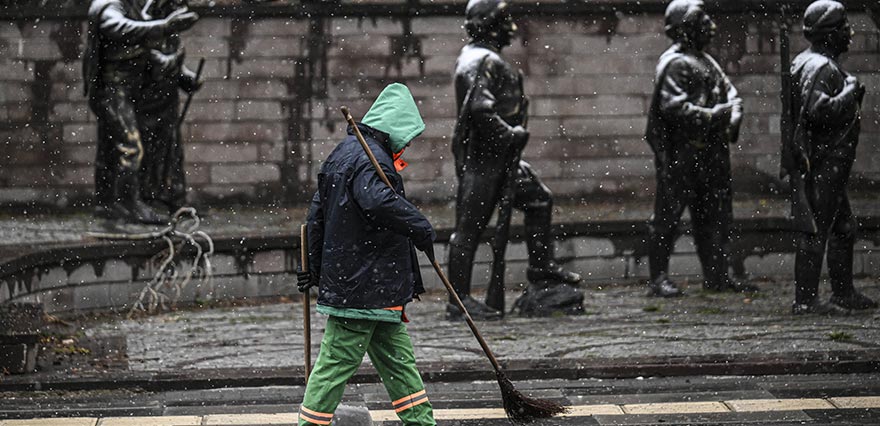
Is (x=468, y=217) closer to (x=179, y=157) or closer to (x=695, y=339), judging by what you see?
(x=695, y=339)

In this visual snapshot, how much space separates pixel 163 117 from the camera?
14.0 m

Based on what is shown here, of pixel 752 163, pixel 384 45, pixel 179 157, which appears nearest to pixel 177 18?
pixel 179 157

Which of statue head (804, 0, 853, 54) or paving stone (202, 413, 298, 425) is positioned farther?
statue head (804, 0, 853, 54)

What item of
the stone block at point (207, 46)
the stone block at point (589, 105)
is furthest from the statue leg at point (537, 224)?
the stone block at point (207, 46)

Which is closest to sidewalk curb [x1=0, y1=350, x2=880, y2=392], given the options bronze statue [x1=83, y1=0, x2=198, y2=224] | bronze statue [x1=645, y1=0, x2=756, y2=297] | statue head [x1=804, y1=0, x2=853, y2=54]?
statue head [x1=804, y1=0, x2=853, y2=54]

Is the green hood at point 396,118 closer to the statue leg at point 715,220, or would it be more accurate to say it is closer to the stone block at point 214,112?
the statue leg at point 715,220

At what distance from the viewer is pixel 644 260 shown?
15695 millimetres

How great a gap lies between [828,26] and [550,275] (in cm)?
265

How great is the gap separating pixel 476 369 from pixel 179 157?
5.88 metres

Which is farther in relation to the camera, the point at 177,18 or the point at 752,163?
the point at 752,163

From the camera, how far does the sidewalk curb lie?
905cm

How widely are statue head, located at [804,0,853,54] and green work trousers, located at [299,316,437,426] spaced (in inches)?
221

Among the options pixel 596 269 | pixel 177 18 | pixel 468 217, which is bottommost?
pixel 596 269

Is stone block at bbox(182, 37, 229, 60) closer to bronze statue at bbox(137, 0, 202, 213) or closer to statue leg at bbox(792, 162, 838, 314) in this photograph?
bronze statue at bbox(137, 0, 202, 213)
